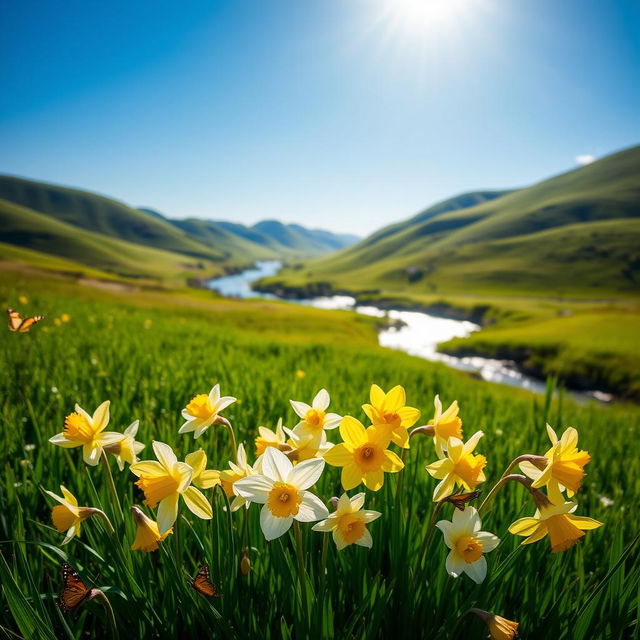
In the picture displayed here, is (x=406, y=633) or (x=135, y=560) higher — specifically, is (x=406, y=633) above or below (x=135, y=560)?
below

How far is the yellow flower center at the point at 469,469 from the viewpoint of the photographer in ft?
3.51

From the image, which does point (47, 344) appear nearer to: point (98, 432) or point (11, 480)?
point (11, 480)

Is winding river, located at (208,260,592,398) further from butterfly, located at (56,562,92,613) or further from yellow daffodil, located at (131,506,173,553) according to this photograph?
butterfly, located at (56,562,92,613)

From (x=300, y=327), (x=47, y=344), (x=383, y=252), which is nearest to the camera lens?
(x=47, y=344)

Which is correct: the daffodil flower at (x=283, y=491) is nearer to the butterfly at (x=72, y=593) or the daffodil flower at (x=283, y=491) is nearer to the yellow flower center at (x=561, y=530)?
the butterfly at (x=72, y=593)

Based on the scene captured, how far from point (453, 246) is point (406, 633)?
575 feet

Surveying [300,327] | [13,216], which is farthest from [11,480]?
[13,216]

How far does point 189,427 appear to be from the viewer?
1357mm

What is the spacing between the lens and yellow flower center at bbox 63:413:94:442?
1.26m

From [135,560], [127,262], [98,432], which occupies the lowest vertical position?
[135,560]

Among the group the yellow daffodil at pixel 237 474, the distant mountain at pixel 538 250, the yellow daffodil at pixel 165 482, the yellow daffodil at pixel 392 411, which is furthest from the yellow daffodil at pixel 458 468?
the distant mountain at pixel 538 250

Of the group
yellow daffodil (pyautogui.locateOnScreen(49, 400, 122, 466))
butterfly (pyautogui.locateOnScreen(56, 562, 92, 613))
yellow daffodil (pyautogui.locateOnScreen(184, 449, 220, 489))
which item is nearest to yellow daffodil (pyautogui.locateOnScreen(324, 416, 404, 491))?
yellow daffodil (pyautogui.locateOnScreen(184, 449, 220, 489))

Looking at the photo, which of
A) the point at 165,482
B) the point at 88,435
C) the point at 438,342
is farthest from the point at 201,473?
the point at 438,342

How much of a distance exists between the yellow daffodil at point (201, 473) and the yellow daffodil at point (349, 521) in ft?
1.17
